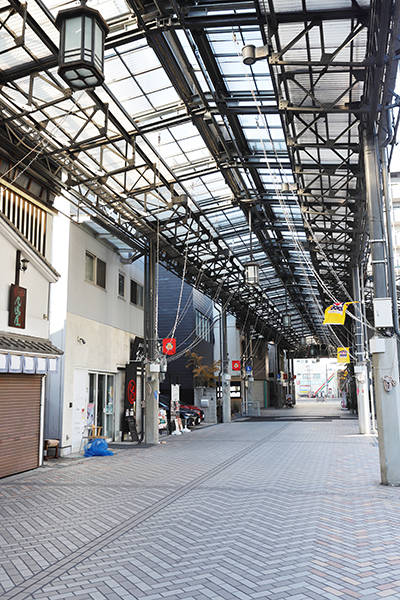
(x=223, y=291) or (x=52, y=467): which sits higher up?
(x=223, y=291)

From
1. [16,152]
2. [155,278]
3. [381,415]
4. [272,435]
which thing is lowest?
[272,435]

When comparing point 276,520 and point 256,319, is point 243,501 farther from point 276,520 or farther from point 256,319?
point 256,319

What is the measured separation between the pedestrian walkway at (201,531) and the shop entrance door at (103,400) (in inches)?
173

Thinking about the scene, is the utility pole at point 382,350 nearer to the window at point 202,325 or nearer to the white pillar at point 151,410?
the white pillar at point 151,410

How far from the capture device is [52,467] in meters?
13.1

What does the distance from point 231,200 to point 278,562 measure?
1405cm

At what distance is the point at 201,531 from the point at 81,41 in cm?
656

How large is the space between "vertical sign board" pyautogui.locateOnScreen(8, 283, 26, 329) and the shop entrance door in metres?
5.67

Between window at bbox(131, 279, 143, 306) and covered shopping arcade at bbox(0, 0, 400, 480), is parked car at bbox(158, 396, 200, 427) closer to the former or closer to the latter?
window at bbox(131, 279, 143, 306)

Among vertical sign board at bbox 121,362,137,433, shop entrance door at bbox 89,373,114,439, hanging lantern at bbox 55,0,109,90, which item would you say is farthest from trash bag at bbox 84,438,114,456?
hanging lantern at bbox 55,0,109,90

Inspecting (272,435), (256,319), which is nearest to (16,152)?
(272,435)

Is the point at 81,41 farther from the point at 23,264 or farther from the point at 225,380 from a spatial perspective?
the point at 225,380

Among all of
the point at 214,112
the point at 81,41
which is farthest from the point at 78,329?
the point at 81,41

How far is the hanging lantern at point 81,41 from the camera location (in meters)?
5.59
